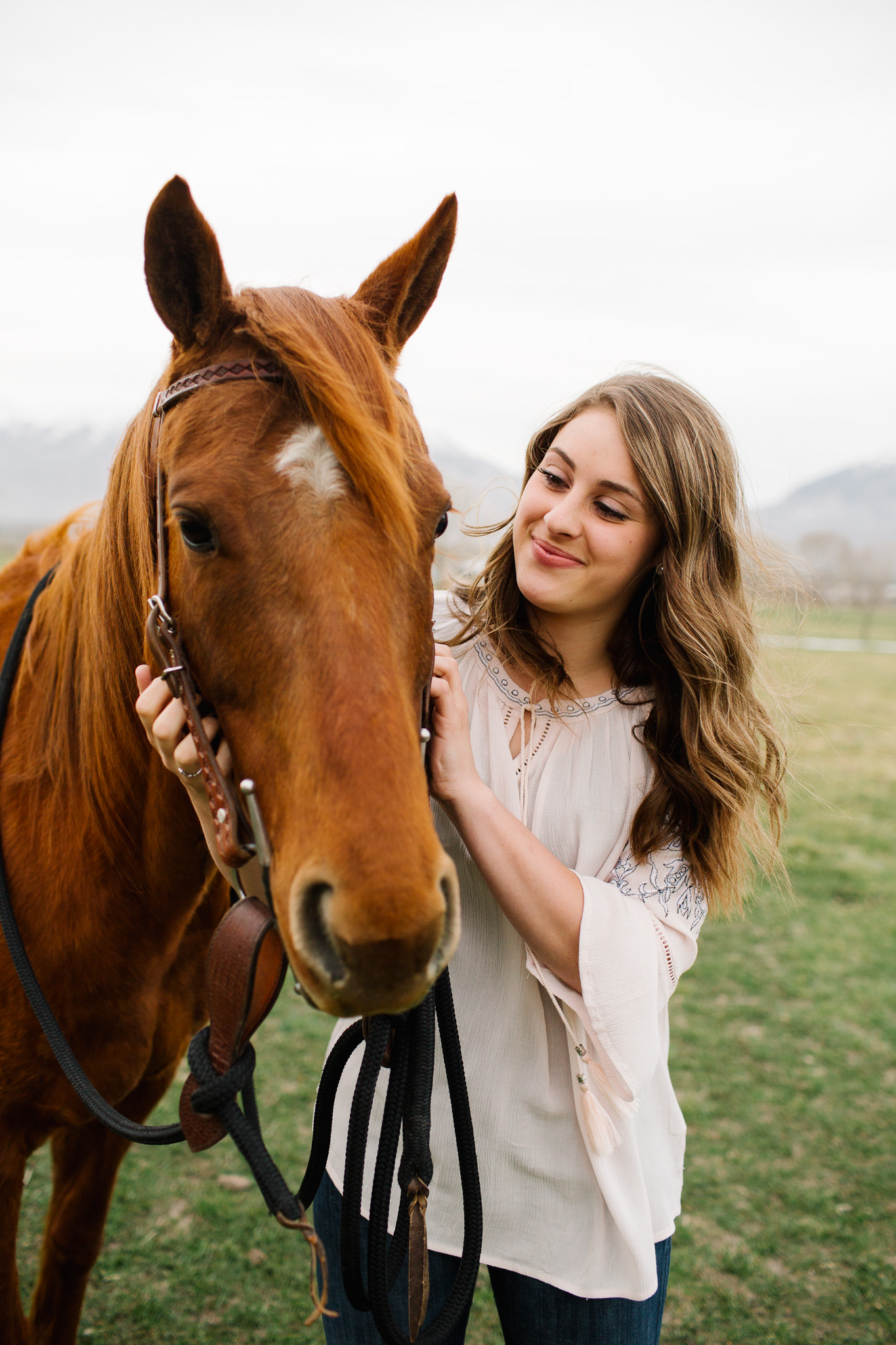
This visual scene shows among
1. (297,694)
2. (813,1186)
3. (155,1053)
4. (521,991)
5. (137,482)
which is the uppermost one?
(137,482)

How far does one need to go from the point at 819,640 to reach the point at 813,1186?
1374 inches

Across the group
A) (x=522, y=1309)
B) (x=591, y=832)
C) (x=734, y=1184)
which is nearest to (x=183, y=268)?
(x=591, y=832)

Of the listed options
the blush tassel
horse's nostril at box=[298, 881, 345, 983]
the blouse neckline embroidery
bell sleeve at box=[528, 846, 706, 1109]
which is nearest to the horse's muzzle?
horse's nostril at box=[298, 881, 345, 983]

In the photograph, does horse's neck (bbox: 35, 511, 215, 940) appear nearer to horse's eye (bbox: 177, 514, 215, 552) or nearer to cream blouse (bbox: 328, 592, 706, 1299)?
horse's eye (bbox: 177, 514, 215, 552)

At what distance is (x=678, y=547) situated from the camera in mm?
1953

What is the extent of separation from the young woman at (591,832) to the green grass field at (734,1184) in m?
0.19

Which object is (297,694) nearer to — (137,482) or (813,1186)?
(137,482)

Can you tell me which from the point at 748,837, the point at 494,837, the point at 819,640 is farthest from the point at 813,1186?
the point at 819,640

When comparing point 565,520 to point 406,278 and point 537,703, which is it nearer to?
point 537,703

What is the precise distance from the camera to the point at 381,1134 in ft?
4.87

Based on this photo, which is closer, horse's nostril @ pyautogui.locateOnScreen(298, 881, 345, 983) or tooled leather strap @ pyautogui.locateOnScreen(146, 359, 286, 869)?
horse's nostril @ pyautogui.locateOnScreen(298, 881, 345, 983)

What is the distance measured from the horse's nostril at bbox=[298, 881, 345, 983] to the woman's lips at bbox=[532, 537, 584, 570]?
105 cm

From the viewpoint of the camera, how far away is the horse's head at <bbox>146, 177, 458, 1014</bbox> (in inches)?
41.2

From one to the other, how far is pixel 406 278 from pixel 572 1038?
1.55 m
